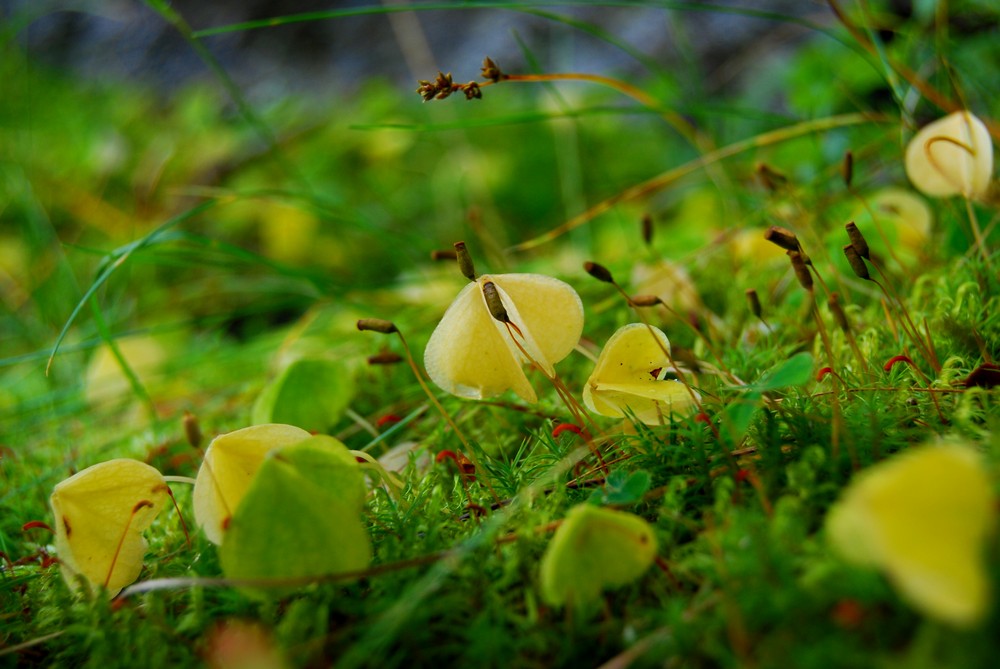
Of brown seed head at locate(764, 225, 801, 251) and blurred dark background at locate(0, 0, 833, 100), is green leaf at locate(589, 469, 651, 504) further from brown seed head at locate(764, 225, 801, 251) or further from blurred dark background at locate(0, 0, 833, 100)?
blurred dark background at locate(0, 0, 833, 100)

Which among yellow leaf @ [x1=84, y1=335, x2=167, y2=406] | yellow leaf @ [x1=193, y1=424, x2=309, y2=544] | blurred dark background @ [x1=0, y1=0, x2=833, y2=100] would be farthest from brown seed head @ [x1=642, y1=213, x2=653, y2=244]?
blurred dark background @ [x1=0, y1=0, x2=833, y2=100]

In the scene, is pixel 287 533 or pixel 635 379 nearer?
pixel 287 533

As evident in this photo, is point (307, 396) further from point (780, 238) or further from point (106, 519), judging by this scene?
point (780, 238)

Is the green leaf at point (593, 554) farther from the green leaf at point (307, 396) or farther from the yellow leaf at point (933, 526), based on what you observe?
the green leaf at point (307, 396)

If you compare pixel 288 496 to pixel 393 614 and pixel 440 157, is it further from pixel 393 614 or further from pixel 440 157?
pixel 440 157

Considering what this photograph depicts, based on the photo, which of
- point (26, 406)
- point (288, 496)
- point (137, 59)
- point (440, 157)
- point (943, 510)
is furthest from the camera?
point (137, 59)

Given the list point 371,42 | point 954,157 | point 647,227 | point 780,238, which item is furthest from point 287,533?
point 371,42

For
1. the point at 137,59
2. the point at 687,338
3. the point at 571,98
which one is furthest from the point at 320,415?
the point at 137,59
